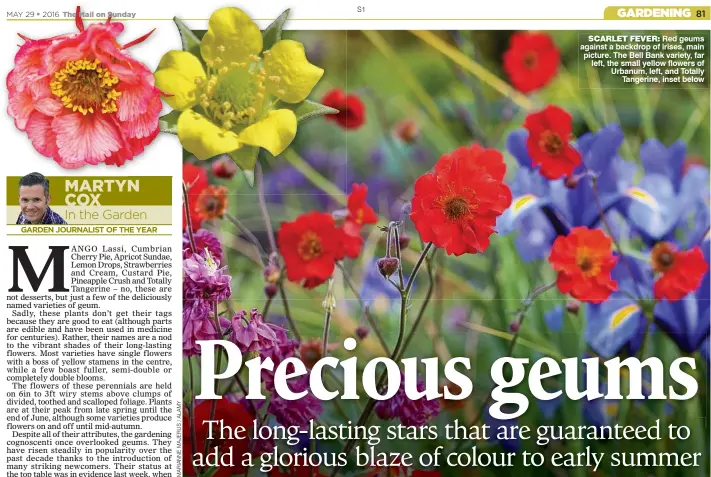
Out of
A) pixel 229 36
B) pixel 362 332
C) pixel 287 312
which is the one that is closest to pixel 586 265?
pixel 362 332

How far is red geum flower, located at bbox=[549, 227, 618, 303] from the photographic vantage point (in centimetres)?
Result: 138

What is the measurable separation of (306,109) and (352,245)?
261 mm

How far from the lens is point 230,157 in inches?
54.5

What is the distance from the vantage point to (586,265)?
138cm

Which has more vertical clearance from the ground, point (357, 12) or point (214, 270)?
point (357, 12)

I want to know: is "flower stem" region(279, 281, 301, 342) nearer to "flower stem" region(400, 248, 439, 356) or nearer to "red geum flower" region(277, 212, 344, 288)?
"red geum flower" region(277, 212, 344, 288)

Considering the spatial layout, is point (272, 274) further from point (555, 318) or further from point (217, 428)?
point (555, 318)

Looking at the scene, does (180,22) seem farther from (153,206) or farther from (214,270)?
(214,270)

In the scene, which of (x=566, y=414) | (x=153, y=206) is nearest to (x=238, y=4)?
(x=153, y=206)

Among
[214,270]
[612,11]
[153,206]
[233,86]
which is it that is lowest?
[214,270]

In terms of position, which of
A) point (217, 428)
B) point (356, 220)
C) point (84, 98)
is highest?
point (84, 98)

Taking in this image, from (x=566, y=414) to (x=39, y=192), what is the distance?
1045mm

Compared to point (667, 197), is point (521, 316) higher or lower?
lower

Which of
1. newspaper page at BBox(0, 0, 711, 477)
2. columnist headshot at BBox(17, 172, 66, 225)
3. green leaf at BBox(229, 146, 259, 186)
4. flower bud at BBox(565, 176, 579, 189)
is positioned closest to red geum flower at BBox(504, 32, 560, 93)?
newspaper page at BBox(0, 0, 711, 477)
